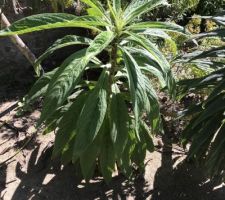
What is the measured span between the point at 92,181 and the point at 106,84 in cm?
139

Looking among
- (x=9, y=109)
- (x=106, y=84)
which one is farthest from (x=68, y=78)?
(x=9, y=109)

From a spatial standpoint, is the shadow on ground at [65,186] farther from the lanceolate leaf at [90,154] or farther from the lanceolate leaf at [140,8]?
the lanceolate leaf at [140,8]

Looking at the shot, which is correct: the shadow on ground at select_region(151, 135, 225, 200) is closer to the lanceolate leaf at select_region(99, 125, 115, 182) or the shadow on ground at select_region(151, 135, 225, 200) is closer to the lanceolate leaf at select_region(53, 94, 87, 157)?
the lanceolate leaf at select_region(99, 125, 115, 182)

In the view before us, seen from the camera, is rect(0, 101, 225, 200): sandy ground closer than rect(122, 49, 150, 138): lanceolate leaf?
No

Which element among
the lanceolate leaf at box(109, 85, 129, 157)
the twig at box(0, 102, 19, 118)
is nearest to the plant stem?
the lanceolate leaf at box(109, 85, 129, 157)

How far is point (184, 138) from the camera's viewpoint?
413cm

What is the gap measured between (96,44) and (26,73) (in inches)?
107

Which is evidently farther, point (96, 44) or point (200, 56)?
point (200, 56)

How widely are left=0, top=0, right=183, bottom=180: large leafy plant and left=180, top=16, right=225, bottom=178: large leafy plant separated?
36cm

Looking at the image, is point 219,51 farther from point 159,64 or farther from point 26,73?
point 26,73

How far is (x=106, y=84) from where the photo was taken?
135 inches

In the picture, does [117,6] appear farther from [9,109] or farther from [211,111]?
[9,109]

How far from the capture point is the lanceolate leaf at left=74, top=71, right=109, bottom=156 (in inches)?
125

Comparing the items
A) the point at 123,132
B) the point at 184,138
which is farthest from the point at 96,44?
the point at 184,138
